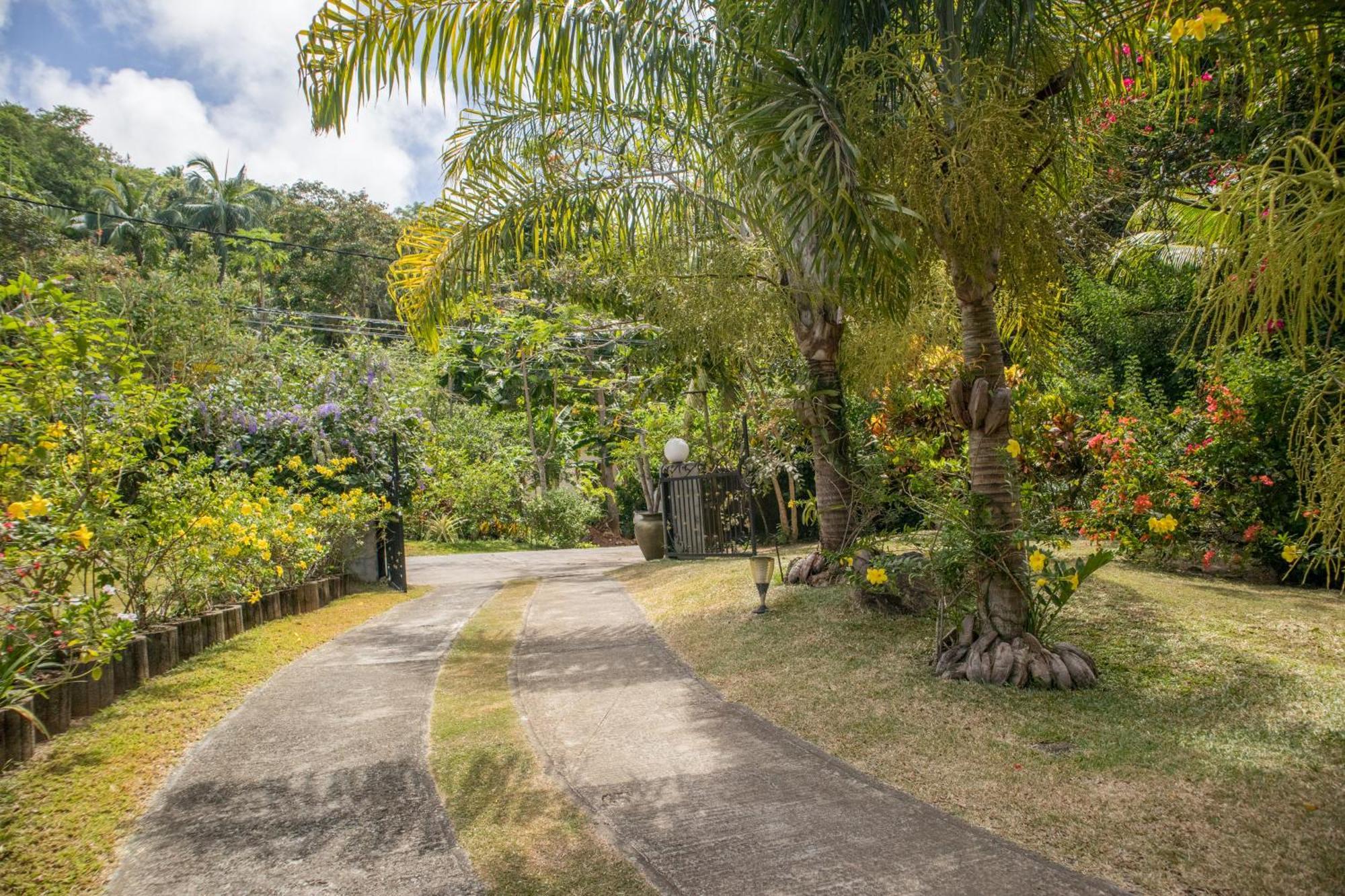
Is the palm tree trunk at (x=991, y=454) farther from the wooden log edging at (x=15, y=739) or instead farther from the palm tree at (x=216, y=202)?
the palm tree at (x=216, y=202)

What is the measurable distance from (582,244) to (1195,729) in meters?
6.97

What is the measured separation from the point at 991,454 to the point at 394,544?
8.55 meters

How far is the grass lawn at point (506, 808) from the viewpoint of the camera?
10.6 ft

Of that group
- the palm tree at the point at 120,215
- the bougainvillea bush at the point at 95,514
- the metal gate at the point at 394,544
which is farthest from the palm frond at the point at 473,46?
the palm tree at the point at 120,215

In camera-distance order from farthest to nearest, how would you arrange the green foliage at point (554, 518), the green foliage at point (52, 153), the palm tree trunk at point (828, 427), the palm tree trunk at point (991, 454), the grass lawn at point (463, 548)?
the green foliage at point (52, 153)
the green foliage at point (554, 518)
the grass lawn at point (463, 548)
the palm tree trunk at point (828, 427)
the palm tree trunk at point (991, 454)

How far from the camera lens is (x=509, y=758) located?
460 cm

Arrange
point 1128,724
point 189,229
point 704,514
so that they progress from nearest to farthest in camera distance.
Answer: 1. point 1128,724
2. point 704,514
3. point 189,229

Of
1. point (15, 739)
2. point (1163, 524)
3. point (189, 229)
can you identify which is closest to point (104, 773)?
point (15, 739)

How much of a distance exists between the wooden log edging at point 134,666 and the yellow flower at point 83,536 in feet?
2.39

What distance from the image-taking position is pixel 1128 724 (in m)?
4.54

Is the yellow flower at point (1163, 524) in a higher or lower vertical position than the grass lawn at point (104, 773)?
higher

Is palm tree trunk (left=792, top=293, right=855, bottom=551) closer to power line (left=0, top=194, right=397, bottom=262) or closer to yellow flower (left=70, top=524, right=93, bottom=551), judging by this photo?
yellow flower (left=70, top=524, right=93, bottom=551)

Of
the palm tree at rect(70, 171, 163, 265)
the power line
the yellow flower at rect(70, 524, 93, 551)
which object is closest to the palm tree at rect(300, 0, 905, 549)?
the yellow flower at rect(70, 524, 93, 551)

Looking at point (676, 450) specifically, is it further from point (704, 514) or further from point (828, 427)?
point (828, 427)
